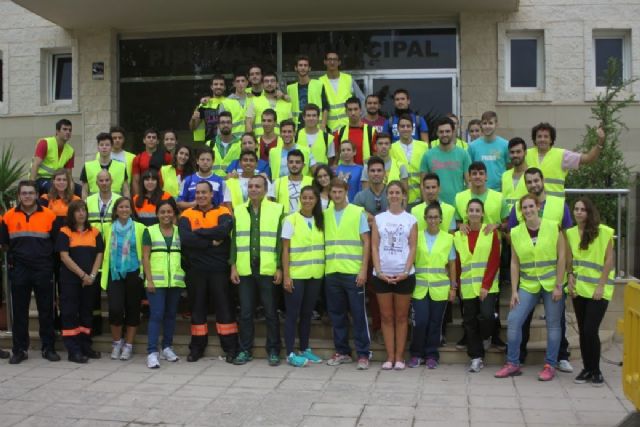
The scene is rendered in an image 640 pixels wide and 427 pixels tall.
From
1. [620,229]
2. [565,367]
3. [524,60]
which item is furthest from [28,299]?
[524,60]

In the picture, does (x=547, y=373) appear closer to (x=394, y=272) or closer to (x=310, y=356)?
(x=394, y=272)

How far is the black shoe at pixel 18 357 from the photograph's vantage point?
7.62 meters

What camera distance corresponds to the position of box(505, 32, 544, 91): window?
38.3 feet

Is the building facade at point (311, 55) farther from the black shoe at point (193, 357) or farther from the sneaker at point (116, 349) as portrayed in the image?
the black shoe at point (193, 357)

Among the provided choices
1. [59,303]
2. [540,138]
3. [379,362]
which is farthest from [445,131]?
[59,303]

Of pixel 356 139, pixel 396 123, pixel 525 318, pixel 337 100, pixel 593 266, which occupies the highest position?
pixel 337 100

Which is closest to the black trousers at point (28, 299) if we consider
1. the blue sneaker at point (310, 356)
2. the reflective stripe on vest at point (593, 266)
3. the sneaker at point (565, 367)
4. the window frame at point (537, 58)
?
the blue sneaker at point (310, 356)

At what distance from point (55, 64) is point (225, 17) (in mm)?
3511

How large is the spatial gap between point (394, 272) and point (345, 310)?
695 mm

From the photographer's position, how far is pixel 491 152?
8.42 meters

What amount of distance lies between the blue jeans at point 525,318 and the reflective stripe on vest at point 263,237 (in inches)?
99.4

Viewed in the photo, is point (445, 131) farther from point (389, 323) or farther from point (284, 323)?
point (284, 323)

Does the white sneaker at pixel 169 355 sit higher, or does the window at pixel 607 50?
the window at pixel 607 50

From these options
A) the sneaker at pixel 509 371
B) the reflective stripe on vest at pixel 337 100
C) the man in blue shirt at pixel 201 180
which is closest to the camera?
the sneaker at pixel 509 371
